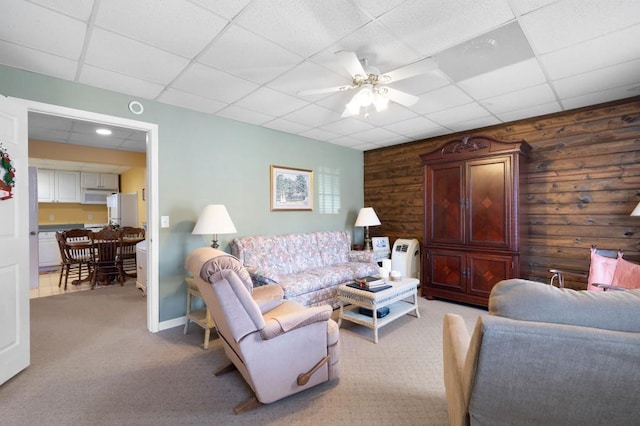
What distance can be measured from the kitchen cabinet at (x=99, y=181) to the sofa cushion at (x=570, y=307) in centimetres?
867

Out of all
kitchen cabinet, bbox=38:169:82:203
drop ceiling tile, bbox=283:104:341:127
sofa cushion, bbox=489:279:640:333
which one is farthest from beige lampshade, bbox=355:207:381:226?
kitchen cabinet, bbox=38:169:82:203

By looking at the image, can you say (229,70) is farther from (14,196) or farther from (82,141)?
(82,141)

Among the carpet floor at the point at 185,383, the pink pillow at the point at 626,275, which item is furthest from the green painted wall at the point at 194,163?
the pink pillow at the point at 626,275

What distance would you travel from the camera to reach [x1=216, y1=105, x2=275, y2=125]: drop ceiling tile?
3.42 meters

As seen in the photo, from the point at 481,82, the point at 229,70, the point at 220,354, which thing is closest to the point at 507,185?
the point at 481,82

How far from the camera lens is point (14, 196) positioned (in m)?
2.26

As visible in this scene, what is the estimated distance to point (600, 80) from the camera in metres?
2.70

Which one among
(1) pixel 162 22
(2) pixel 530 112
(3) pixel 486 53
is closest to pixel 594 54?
(3) pixel 486 53

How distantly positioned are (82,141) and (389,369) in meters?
5.42

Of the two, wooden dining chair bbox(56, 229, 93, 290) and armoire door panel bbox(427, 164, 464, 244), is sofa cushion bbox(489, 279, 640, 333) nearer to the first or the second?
armoire door panel bbox(427, 164, 464, 244)

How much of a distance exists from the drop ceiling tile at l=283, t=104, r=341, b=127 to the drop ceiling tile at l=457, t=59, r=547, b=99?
1416 millimetres

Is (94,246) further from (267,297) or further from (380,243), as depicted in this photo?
(380,243)

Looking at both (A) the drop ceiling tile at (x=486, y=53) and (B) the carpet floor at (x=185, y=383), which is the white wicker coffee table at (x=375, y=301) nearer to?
(B) the carpet floor at (x=185, y=383)

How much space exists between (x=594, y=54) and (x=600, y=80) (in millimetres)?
646
